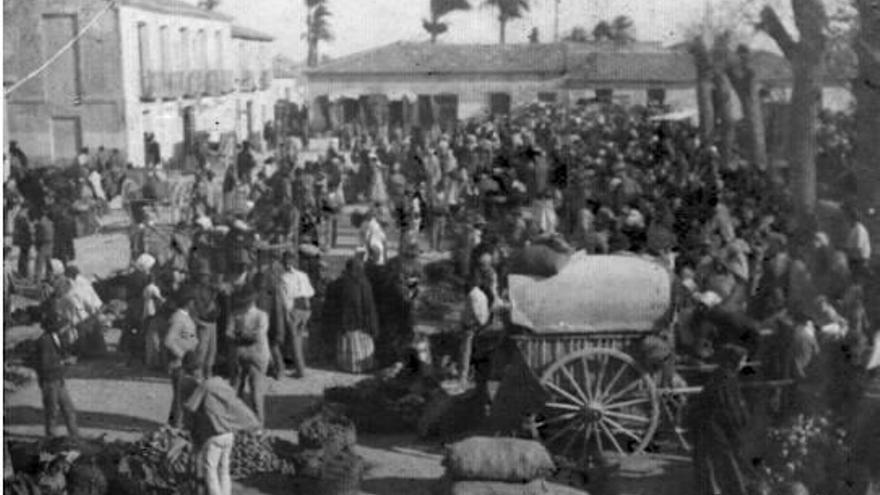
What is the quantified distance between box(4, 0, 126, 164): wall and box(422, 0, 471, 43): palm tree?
3.46 metres

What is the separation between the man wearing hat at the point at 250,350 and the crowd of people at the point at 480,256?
0.07ft

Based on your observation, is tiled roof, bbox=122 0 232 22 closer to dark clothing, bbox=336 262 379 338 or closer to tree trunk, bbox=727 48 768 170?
dark clothing, bbox=336 262 379 338

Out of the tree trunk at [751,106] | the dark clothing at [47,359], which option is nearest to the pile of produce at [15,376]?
the dark clothing at [47,359]

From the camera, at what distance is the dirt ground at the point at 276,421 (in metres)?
8.90

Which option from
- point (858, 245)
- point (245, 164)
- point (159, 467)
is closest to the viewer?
point (159, 467)

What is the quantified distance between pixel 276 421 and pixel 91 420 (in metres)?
1.84

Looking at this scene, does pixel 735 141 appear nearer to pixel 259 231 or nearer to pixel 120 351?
pixel 259 231

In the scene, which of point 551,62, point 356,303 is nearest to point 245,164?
point 356,303

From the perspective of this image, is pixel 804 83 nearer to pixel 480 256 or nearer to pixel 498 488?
pixel 480 256

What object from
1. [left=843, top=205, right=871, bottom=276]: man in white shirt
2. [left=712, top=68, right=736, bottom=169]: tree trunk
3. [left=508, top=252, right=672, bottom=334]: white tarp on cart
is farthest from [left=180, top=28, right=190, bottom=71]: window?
[left=712, top=68, right=736, bottom=169]: tree trunk

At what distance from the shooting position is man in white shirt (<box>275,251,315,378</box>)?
11.8 m

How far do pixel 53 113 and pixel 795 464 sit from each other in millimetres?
8028

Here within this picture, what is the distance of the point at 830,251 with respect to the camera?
10289mm

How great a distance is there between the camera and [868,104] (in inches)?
431
